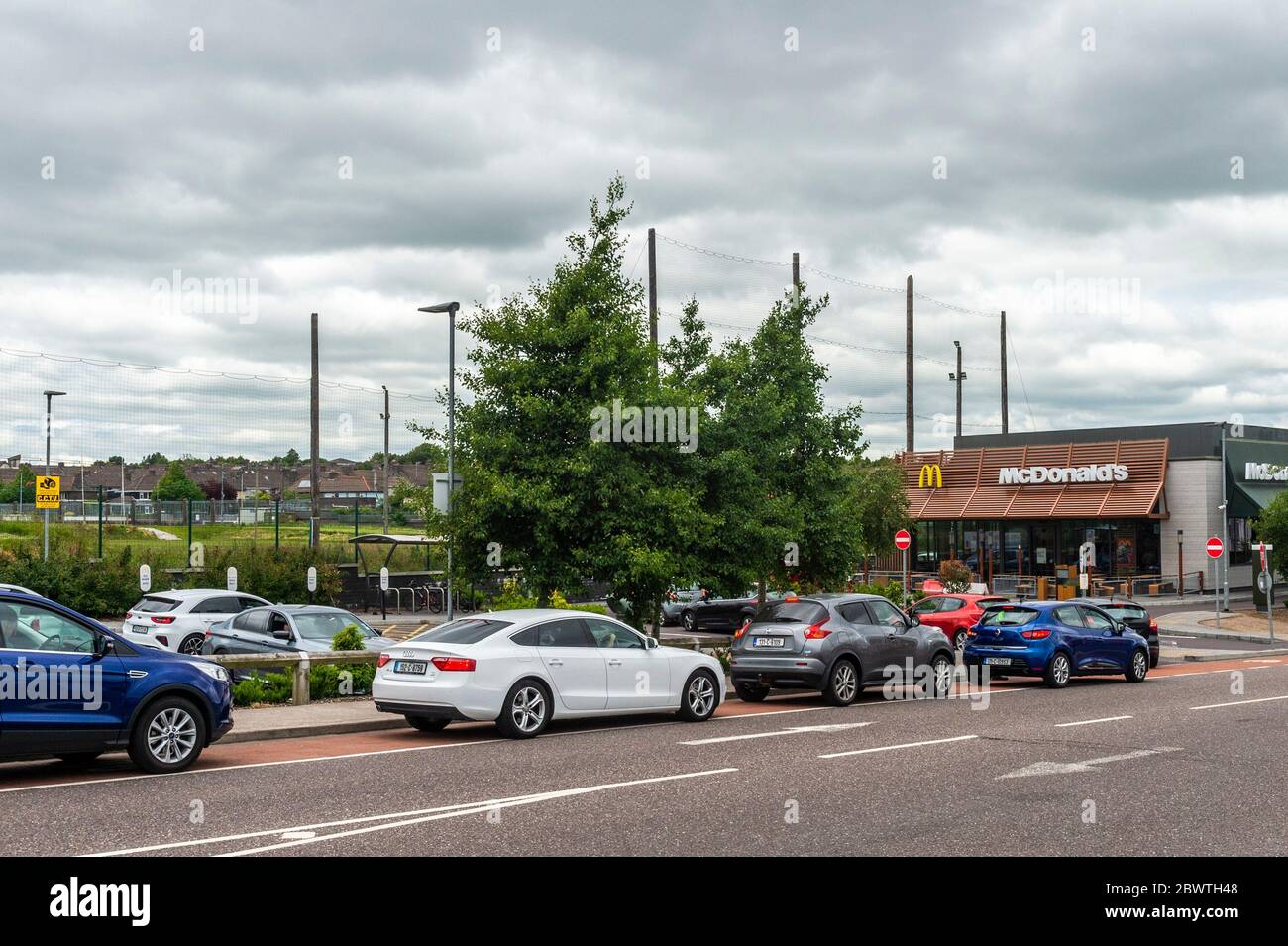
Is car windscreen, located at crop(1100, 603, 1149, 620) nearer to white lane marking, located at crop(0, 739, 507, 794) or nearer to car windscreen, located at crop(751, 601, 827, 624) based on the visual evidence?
car windscreen, located at crop(751, 601, 827, 624)

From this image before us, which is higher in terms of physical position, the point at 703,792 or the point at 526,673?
the point at 526,673

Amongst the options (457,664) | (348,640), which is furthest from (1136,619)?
(457,664)

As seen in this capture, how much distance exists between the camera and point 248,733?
545 inches

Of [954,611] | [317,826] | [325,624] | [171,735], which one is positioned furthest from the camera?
[954,611]

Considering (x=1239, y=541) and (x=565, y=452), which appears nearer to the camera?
(x=565, y=452)

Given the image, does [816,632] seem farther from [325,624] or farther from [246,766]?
[246,766]

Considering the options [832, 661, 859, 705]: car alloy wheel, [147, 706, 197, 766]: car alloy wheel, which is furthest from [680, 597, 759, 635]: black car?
[147, 706, 197, 766]: car alloy wheel

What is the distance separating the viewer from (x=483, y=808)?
964 cm

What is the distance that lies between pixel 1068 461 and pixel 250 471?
5731 cm

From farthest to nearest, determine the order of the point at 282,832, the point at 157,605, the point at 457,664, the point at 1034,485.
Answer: the point at 1034,485 → the point at 157,605 → the point at 457,664 → the point at 282,832

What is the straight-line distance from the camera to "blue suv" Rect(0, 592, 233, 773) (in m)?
10.6

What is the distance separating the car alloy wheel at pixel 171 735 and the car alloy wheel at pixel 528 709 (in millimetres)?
3553

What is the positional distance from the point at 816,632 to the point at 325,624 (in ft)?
26.9

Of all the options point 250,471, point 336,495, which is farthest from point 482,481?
point 250,471
